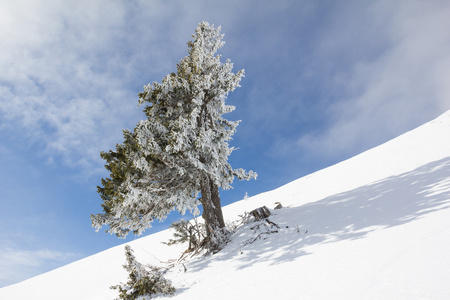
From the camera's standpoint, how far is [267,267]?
5.67 metres

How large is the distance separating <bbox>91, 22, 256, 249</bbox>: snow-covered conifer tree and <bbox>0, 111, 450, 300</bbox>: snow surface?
8.61ft

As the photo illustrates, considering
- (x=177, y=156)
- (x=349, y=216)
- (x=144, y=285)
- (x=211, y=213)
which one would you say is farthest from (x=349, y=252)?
(x=177, y=156)

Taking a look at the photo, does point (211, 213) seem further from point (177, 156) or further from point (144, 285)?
point (144, 285)

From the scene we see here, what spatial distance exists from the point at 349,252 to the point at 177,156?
7168 mm

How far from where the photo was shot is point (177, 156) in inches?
389

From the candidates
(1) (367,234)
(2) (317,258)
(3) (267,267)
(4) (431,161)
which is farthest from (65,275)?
(4) (431,161)

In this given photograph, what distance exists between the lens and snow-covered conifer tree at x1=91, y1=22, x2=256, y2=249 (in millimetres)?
Answer: 9500

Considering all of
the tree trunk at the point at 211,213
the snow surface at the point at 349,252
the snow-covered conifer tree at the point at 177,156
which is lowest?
the snow surface at the point at 349,252

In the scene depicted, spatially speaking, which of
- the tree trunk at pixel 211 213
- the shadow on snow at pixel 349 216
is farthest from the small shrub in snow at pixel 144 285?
the tree trunk at pixel 211 213

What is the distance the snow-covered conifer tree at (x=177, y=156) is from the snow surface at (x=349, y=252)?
2.63 metres

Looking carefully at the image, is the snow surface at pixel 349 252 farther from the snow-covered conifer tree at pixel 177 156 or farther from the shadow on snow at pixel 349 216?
the snow-covered conifer tree at pixel 177 156

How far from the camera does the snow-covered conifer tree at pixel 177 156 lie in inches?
374

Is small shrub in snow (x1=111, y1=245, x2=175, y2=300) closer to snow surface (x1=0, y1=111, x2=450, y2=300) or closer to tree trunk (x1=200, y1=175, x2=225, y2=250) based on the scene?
snow surface (x1=0, y1=111, x2=450, y2=300)

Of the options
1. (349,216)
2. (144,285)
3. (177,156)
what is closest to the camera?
(144,285)
